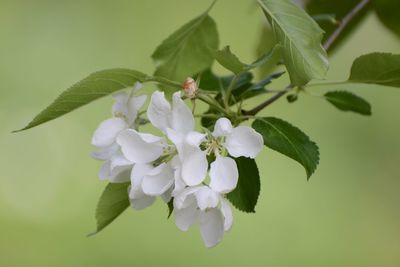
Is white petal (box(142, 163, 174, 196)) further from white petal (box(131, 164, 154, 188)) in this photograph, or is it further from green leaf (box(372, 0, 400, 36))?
green leaf (box(372, 0, 400, 36))

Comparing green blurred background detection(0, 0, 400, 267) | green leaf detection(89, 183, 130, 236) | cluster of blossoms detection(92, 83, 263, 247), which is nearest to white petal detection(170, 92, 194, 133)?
cluster of blossoms detection(92, 83, 263, 247)

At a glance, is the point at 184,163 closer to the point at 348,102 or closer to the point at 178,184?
the point at 178,184

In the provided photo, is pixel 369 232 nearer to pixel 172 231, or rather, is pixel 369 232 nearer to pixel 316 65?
pixel 172 231

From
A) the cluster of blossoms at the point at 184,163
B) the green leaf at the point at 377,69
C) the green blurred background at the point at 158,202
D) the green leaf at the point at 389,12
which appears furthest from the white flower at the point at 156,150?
the green blurred background at the point at 158,202

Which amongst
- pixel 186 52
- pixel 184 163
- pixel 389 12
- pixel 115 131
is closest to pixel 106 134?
pixel 115 131

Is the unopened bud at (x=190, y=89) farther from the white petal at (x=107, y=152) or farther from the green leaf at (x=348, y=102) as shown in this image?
the green leaf at (x=348, y=102)
